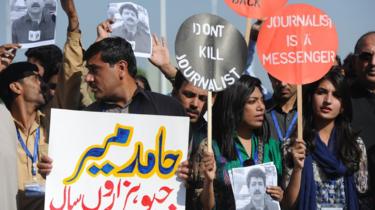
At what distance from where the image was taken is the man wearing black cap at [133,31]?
7.60m

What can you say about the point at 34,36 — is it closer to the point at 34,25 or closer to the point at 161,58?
the point at 34,25

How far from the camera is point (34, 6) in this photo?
748 centimetres

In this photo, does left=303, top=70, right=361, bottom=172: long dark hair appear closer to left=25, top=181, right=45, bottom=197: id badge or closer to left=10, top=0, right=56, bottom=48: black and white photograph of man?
left=25, top=181, right=45, bottom=197: id badge

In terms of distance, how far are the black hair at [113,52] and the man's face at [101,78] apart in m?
0.03

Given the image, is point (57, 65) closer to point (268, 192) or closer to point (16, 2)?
point (16, 2)

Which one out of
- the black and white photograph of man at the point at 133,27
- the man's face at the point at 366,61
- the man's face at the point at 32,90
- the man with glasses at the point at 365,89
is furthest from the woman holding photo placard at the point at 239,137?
the man's face at the point at 32,90

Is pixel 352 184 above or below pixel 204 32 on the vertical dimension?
below

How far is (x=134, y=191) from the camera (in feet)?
20.6

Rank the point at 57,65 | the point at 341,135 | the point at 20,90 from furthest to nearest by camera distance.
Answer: the point at 57,65
the point at 20,90
the point at 341,135

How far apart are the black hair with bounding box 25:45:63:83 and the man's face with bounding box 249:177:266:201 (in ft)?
7.11

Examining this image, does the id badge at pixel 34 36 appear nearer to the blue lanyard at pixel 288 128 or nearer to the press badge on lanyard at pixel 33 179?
the press badge on lanyard at pixel 33 179

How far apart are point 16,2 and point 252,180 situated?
2307mm

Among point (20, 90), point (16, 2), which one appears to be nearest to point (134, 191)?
point (20, 90)

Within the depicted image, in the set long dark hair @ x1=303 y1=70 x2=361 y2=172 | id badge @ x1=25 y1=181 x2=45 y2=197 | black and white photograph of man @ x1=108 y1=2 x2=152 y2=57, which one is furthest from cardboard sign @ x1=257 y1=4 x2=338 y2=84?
id badge @ x1=25 y1=181 x2=45 y2=197
